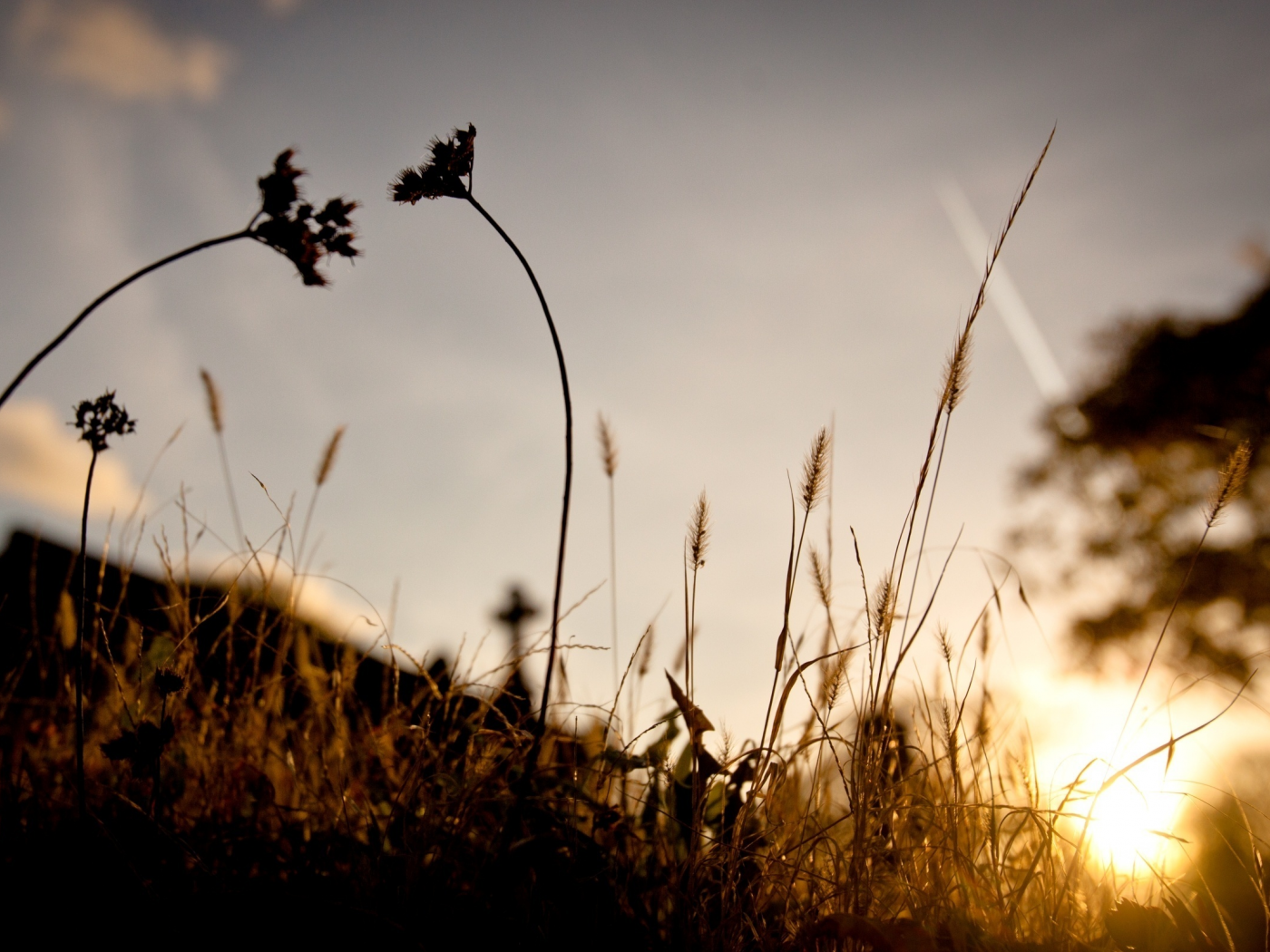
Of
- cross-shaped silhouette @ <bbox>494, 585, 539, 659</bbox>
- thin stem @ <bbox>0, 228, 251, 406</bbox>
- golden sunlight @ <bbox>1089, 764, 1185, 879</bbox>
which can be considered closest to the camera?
thin stem @ <bbox>0, 228, 251, 406</bbox>

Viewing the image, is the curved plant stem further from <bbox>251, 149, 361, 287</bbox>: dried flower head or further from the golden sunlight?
the golden sunlight

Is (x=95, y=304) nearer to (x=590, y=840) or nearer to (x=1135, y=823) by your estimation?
(x=590, y=840)

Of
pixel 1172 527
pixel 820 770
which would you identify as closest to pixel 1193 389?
pixel 1172 527

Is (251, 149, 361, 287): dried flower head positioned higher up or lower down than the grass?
higher up

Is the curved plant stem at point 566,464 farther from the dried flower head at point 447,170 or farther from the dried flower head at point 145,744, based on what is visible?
the dried flower head at point 145,744

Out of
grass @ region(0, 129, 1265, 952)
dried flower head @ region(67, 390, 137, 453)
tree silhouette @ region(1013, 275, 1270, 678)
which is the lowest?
grass @ region(0, 129, 1265, 952)

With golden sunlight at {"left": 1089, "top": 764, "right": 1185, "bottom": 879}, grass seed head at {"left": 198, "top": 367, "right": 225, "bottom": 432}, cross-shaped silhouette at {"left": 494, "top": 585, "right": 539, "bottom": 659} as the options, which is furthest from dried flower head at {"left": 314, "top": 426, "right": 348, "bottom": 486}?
cross-shaped silhouette at {"left": 494, "top": 585, "right": 539, "bottom": 659}

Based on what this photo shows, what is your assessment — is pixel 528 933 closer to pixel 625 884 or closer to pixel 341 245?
pixel 625 884

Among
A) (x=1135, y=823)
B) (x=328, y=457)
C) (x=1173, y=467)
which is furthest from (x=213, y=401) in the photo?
(x=1173, y=467)

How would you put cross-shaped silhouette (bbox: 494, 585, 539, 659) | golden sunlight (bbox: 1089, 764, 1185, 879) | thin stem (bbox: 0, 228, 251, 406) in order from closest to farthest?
thin stem (bbox: 0, 228, 251, 406), golden sunlight (bbox: 1089, 764, 1185, 879), cross-shaped silhouette (bbox: 494, 585, 539, 659)

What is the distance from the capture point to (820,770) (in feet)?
4.27

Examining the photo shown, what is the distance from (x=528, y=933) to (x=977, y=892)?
67cm

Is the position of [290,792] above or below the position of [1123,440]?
below

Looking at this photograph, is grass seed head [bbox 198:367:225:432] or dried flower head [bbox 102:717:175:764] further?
grass seed head [bbox 198:367:225:432]
